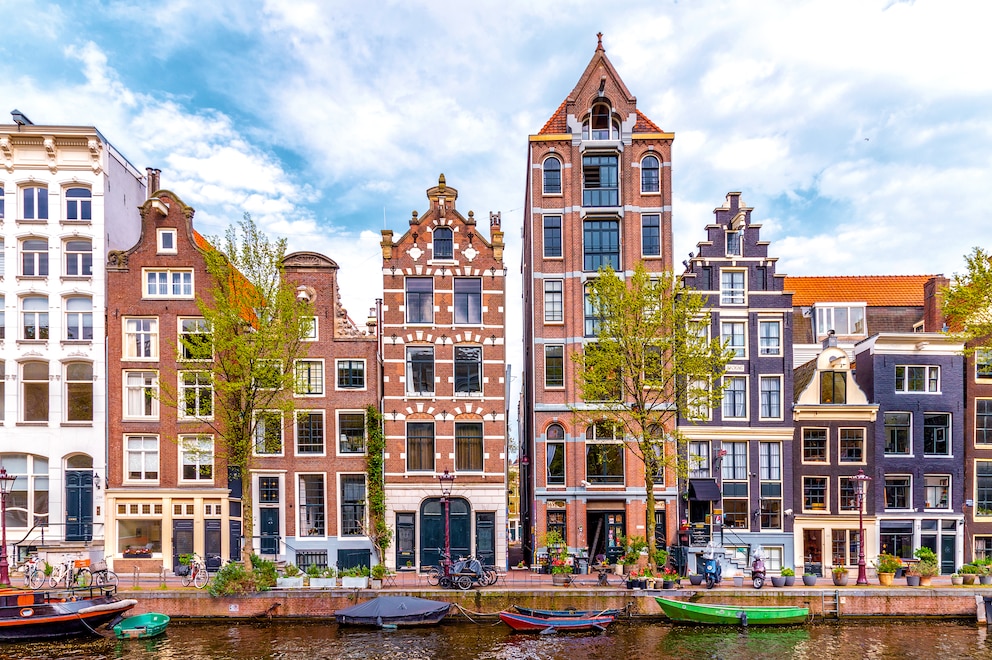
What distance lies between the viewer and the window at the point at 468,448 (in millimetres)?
37406

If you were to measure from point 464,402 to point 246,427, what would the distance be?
1134 centimetres

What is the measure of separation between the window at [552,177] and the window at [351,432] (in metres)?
16.9

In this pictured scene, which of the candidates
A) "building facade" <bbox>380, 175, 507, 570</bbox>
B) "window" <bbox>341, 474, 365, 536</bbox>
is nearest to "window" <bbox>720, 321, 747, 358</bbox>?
"building facade" <bbox>380, 175, 507, 570</bbox>

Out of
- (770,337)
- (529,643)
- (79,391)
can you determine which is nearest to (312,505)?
(79,391)

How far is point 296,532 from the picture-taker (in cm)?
3628

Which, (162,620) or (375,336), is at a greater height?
(375,336)

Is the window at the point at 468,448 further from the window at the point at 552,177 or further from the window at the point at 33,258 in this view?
the window at the point at 33,258

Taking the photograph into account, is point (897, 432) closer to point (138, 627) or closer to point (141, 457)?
point (138, 627)

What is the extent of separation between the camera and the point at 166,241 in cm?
3766

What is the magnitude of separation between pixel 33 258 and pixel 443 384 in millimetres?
23915

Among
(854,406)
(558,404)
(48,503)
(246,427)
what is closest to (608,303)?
(558,404)

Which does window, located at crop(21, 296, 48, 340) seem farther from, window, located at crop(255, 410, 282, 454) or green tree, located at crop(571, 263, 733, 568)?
green tree, located at crop(571, 263, 733, 568)

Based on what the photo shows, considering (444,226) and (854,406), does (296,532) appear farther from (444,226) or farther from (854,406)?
(854,406)

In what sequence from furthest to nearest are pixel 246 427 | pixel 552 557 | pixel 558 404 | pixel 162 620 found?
pixel 558 404 < pixel 552 557 < pixel 246 427 < pixel 162 620
